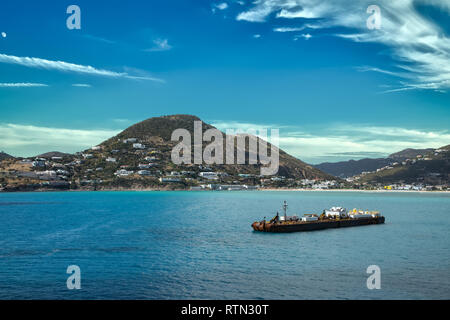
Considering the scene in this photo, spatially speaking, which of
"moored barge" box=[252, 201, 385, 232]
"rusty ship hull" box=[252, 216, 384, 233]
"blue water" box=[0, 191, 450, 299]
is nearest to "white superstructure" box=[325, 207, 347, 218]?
"moored barge" box=[252, 201, 385, 232]

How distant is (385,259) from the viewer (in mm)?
47000

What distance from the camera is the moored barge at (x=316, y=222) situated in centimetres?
7488

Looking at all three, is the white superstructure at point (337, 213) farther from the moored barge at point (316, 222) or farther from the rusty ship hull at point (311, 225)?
the rusty ship hull at point (311, 225)

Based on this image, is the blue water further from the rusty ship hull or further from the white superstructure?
the white superstructure

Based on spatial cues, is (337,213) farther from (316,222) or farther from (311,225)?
(311,225)

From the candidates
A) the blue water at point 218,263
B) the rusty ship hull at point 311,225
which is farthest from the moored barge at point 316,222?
the blue water at point 218,263

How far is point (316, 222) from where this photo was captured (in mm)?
81938

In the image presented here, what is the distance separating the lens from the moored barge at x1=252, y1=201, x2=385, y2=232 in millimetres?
74875

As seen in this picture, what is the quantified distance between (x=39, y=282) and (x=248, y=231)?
44.4 meters

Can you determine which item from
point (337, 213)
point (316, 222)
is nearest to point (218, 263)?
point (316, 222)

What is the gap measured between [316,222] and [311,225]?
7.22 feet
